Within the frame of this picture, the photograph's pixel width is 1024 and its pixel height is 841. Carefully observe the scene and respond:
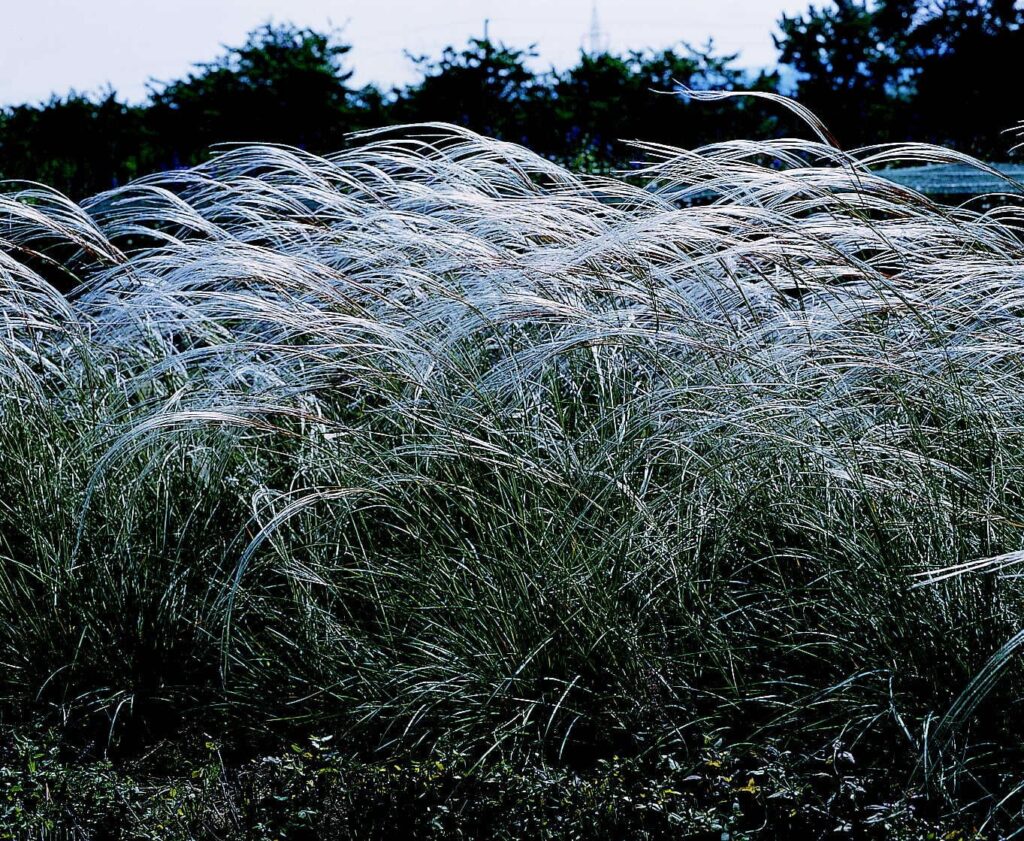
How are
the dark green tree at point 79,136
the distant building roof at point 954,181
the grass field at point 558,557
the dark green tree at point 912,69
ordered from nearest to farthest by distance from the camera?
the grass field at point 558,557, the distant building roof at point 954,181, the dark green tree at point 79,136, the dark green tree at point 912,69

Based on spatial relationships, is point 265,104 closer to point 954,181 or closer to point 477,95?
point 477,95

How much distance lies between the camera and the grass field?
2.23 m

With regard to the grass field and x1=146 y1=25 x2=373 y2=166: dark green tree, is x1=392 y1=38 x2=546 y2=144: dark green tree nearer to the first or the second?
x1=146 y1=25 x2=373 y2=166: dark green tree

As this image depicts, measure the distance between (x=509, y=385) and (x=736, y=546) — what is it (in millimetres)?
707

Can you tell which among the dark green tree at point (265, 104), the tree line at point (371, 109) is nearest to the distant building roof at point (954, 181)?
the tree line at point (371, 109)

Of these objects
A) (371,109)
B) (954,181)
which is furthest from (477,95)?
(954,181)

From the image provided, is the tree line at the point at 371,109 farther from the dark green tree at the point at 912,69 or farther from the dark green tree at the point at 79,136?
the dark green tree at the point at 912,69

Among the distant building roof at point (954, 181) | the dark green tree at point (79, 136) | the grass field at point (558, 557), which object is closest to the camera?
the grass field at point (558, 557)

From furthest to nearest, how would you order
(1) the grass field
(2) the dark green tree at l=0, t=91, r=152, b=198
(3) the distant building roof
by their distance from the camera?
(2) the dark green tree at l=0, t=91, r=152, b=198 < (3) the distant building roof < (1) the grass field

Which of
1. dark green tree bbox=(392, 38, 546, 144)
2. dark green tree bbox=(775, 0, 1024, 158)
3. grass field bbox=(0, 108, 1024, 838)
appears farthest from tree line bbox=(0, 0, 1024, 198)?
grass field bbox=(0, 108, 1024, 838)

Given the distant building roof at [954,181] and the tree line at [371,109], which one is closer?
the distant building roof at [954,181]

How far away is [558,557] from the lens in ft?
8.52

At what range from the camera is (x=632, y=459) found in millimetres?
2527

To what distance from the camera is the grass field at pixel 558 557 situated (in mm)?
2232
